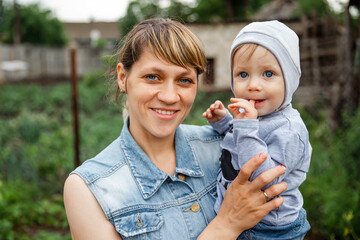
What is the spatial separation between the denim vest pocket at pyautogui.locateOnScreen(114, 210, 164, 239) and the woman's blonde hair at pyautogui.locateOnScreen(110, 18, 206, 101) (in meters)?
0.61

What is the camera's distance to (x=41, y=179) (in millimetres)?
5223

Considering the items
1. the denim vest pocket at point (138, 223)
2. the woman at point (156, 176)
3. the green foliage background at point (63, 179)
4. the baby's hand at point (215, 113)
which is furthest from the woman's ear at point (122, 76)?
the green foliage background at point (63, 179)

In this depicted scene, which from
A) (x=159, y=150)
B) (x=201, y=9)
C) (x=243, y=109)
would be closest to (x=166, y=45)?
(x=243, y=109)

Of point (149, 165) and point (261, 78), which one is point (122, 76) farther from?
point (261, 78)

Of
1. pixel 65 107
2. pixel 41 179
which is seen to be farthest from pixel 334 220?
pixel 65 107

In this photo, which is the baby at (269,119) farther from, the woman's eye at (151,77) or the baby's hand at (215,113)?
the woman's eye at (151,77)

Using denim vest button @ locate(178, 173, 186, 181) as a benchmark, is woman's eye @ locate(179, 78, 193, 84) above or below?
above

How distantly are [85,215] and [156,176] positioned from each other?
0.34 m

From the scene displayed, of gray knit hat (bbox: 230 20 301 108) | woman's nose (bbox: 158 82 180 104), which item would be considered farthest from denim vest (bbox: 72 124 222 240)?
gray knit hat (bbox: 230 20 301 108)

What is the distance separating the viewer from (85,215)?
1395mm

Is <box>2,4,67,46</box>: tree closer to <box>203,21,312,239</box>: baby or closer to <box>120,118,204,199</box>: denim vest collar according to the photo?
<box>120,118,204,199</box>: denim vest collar

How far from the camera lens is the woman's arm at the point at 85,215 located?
138 centimetres

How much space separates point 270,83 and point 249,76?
0.30 feet

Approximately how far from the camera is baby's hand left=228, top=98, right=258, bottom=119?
1.42 m
